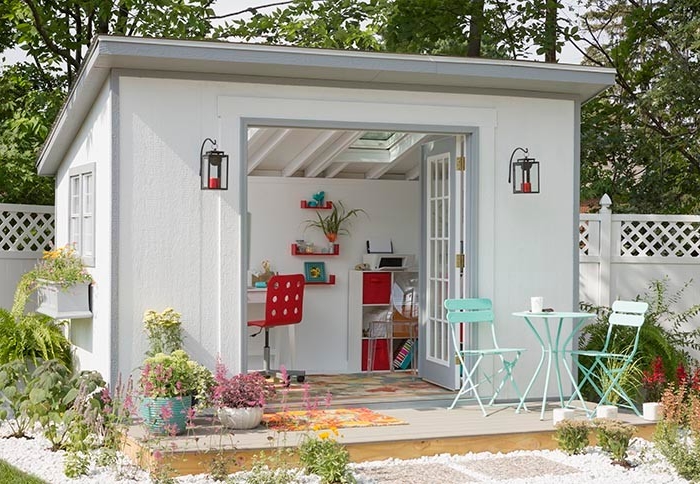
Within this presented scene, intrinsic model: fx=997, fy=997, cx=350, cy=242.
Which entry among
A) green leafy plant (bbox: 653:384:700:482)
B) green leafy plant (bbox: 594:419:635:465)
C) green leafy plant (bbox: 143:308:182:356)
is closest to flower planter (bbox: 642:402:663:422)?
green leafy plant (bbox: 653:384:700:482)

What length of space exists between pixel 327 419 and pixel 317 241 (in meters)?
3.73

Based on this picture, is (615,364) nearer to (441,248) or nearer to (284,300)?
(441,248)

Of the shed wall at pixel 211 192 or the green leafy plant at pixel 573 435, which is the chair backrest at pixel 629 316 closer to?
the shed wall at pixel 211 192

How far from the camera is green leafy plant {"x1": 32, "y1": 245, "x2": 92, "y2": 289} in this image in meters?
7.46

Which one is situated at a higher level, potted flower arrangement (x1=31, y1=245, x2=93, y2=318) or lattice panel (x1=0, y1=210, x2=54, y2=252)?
lattice panel (x1=0, y1=210, x2=54, y2=252)

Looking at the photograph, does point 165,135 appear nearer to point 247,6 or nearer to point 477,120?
point 477,120

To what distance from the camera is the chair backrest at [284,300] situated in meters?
9.14

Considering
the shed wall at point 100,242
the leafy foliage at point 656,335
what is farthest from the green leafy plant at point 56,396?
the leafy foliage at point 656,335

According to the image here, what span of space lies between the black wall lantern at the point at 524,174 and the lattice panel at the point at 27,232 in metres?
5.10

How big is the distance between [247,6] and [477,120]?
303 inches

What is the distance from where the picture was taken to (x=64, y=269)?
7.57 meters

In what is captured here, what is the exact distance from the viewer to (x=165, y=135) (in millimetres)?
7160

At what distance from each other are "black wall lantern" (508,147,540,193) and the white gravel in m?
2.10

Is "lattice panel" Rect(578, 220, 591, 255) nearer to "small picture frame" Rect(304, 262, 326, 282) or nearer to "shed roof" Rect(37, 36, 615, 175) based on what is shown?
Result: "shed roof" Rect(37, 36, 615, 175)
